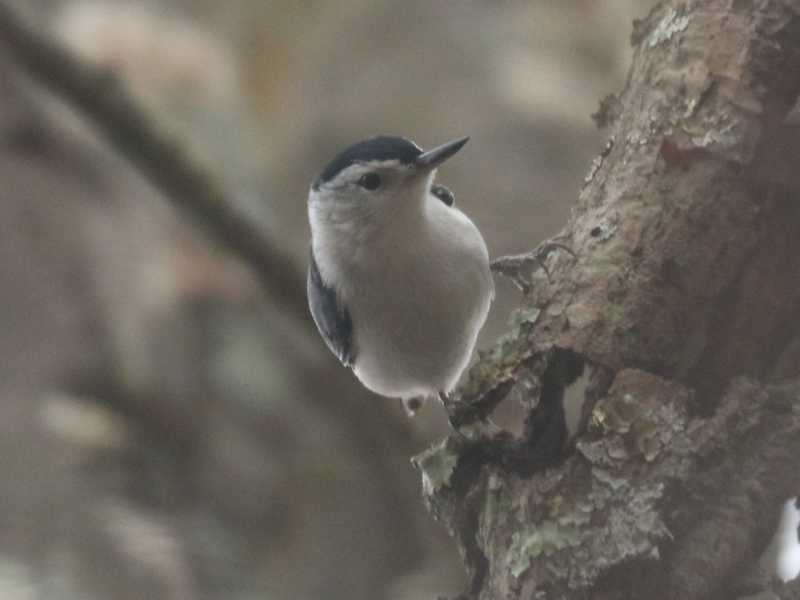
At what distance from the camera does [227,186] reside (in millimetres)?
4184

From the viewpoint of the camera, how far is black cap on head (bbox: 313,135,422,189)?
3109mm

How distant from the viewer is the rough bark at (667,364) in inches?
83.4

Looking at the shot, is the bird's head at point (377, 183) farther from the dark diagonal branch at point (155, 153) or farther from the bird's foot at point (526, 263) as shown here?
the dark diagonal branch at point (155, 153)

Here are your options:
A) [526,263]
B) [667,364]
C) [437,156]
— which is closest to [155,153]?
[437,156]

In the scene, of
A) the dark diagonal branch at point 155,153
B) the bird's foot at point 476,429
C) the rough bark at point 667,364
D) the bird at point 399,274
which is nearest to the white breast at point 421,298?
the bird at point 399,274

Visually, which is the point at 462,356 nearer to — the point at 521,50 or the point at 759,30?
the point at 759,30

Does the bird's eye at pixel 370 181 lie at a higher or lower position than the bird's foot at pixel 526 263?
higher

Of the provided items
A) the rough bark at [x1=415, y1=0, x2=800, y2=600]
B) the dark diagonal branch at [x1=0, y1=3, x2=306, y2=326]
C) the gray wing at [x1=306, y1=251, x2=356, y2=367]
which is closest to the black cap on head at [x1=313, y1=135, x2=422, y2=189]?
the gray wing at [x1=306, y1=251, x2=356, y2=367]

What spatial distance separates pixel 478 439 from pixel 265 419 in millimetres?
2834

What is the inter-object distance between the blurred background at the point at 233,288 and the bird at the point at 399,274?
1.04 metres

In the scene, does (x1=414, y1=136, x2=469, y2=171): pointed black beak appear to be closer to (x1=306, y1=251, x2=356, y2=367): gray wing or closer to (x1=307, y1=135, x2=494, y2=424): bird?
(x1=307, y1=135, x2=494, y2=424): bird

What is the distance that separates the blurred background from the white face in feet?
3.12

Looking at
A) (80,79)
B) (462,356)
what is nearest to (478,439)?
(462,356)

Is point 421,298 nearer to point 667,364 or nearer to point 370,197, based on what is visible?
point 370,197
